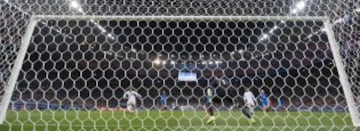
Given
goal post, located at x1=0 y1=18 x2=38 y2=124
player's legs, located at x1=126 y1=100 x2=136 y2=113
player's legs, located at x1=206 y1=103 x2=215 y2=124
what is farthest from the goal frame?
player's legs, located at x1=126 y1=100 x2=136 y2=113

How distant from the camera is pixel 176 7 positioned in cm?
425

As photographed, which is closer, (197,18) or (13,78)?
(13,78)

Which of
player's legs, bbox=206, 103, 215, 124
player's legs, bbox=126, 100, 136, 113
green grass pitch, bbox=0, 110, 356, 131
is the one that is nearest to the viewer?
green grass pitch, bbox=0, 110, 356, 131

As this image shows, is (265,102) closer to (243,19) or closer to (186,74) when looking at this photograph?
(186,74)

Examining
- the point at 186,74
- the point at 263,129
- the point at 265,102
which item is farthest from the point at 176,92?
the point at 263,129

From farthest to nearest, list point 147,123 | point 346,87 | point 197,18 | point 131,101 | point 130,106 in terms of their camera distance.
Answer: point 131,101 < point 130,106 < point 147,123 < point 197,18 < point 346,87

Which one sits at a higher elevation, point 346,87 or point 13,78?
point 13,78

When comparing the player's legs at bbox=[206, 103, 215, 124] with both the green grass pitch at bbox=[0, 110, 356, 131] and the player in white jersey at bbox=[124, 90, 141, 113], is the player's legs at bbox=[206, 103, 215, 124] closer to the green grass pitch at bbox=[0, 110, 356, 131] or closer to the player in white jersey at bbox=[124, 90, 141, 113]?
the green grass pitch at bbox=[0, 110, 356, 131]

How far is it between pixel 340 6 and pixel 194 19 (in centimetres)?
171

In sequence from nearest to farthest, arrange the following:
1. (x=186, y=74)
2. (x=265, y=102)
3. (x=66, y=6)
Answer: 1. (x=66, y=6)
2. (x=265, y=102)
3. (x=186, y=74)

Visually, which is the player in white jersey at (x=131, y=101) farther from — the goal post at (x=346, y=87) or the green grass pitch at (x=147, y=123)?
the goal post at (x=346, y=87)

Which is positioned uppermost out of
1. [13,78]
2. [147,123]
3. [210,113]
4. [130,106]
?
[130,106]

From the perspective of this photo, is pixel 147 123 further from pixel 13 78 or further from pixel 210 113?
pixel 13 78

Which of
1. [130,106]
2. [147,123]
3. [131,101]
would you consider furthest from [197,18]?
[131,101]
